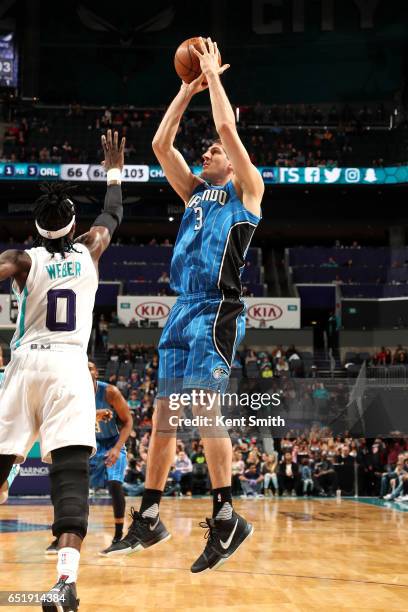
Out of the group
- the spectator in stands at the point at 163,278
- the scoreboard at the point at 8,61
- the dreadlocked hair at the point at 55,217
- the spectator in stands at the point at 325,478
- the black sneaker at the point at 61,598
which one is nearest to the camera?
the black sneaker at the point at 61,598

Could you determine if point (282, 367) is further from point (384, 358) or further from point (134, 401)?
point (134, 401)

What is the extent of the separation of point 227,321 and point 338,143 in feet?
108

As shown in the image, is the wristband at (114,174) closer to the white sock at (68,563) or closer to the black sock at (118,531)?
the white sock at (68,563)

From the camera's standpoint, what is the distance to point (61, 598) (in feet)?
13.8

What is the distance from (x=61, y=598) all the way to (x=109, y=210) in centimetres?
275

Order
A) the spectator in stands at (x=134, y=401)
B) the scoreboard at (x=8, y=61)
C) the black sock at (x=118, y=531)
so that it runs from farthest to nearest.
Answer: the scoreboard at (x=8, y=61), the spectator in stands at (x=134, y=401), the black sock at (x=118, y=531)

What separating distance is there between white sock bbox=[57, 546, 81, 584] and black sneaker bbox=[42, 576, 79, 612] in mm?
27

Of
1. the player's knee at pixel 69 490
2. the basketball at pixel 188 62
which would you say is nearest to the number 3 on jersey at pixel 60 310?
the player's knee at pixel 69 490

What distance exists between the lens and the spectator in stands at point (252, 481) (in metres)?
19.2

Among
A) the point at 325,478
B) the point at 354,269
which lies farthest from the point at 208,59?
the point at 354,269

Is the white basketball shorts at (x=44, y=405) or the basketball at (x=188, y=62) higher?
the basketball at (x=188, y=62)

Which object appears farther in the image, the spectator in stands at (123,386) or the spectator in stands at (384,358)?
the spectator in stands at (384,358)

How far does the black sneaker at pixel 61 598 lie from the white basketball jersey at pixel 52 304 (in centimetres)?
140

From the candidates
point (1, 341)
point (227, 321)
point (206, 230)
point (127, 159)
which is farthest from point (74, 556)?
point (127, 159)
